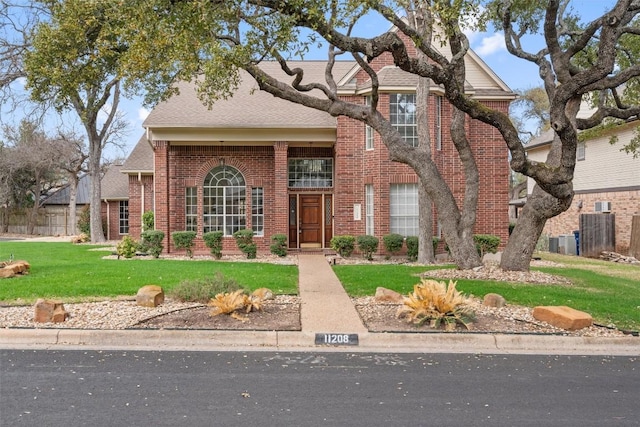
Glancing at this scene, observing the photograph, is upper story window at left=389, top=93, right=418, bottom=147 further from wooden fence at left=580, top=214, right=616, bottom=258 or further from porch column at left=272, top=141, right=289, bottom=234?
→ wooden fence at left=580, top=214, right=616, bottom=258

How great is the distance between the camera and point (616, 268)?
17469 millimetres

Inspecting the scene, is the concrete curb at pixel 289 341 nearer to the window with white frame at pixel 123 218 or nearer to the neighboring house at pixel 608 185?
the neighboring house at pixel 608 185

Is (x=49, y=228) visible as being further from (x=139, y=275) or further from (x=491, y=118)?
(x=491, y=118)

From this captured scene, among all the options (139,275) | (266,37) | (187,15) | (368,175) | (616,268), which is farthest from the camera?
(368,175)

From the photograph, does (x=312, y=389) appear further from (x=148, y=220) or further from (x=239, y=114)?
(x=148, y=220)

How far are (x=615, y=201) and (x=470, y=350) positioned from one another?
20413 millimetres

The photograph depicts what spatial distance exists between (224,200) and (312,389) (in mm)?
15825

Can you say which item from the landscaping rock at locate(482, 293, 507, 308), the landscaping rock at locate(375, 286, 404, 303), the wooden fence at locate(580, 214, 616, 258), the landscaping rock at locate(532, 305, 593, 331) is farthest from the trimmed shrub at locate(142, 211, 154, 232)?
the wooden fence at locate(580, 214, 616, 258)

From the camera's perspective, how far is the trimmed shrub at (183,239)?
1906 centimetres

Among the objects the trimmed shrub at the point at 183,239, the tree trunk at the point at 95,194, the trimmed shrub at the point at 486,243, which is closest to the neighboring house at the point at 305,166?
the trimmed shrub at the point at 183,239

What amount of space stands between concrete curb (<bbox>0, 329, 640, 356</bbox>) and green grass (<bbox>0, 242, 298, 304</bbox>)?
239 centimetres

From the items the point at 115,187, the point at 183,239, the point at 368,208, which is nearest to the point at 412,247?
the point at 368,208

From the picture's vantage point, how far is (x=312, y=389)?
18.9 feet

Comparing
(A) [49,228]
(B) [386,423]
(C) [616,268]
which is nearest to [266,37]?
(B) [386,423]
